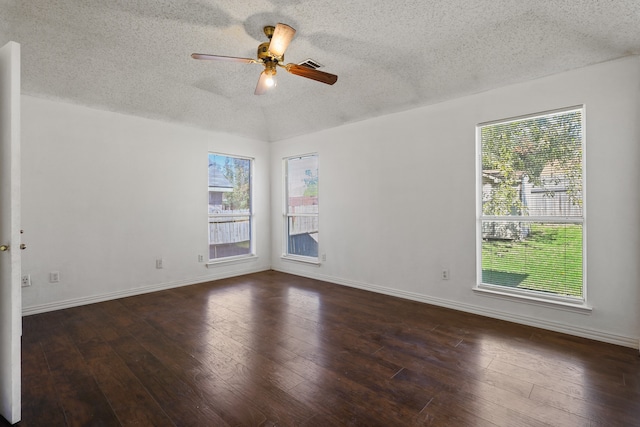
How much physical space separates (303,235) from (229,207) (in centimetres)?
138

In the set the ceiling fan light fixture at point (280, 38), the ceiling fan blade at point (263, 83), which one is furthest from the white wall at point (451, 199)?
the ceiling fan light fixture at point (280, 38)

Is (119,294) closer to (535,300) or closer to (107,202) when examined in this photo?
(107,202)

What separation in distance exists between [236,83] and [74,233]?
2.70 m

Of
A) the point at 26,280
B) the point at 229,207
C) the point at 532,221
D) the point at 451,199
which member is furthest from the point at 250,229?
the point at 532,221

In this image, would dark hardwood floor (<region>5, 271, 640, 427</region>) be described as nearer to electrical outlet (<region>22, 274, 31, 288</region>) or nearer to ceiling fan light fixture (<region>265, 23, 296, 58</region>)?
electrical outlet (<region>22, 274, 31, 288</region>)

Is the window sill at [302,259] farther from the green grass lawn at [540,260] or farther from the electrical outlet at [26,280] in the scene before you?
the electrical outlet at [26,280]

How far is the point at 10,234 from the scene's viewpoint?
5.47ft

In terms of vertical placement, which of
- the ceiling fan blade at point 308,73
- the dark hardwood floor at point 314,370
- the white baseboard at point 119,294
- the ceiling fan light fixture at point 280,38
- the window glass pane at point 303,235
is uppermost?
the ceiling fan light fixture at point 280,38

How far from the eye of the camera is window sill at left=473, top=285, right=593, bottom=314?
279 cm

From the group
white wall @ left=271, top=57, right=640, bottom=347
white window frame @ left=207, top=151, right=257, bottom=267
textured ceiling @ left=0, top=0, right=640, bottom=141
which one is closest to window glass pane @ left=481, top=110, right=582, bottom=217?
white wall @ left=271, top=57, right=640, bottom=347

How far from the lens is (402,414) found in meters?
1.74

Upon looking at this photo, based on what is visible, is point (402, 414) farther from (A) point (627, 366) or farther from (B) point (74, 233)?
(B) point (74, 233)

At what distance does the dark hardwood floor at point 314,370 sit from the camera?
1.75 m

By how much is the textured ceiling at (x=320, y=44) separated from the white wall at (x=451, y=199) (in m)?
0.25
